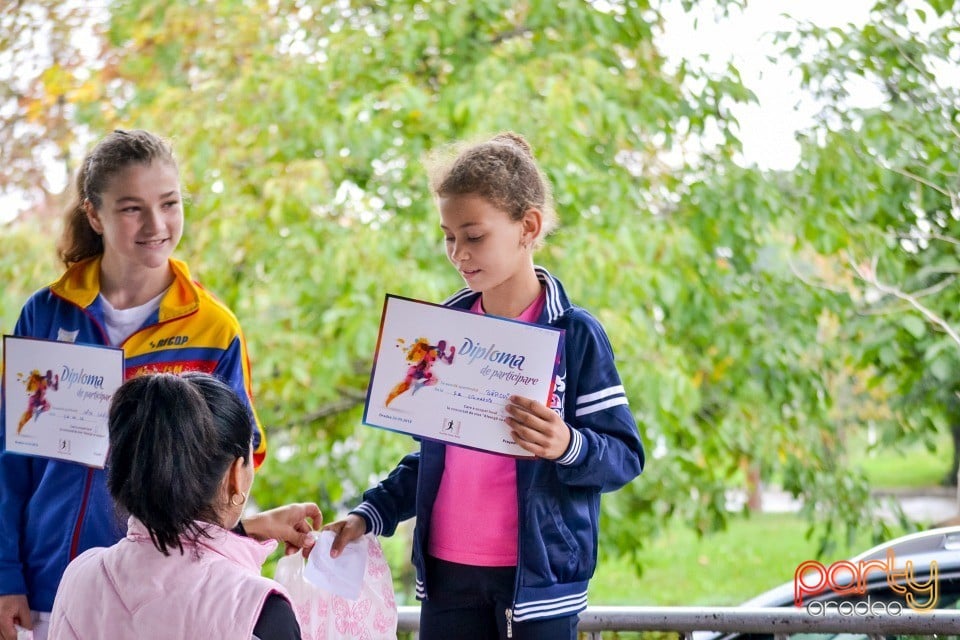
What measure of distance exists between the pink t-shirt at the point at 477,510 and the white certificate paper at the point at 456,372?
0.09m

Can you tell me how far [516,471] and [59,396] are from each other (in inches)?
31.5

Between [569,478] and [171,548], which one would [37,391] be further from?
[569,478]

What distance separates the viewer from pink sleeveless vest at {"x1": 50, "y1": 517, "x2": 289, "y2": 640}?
1226 mm

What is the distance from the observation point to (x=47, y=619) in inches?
67.5

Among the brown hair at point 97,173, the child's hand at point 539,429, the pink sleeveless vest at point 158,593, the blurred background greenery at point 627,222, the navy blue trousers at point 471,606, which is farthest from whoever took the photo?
the blurred background greenery at point 627,222

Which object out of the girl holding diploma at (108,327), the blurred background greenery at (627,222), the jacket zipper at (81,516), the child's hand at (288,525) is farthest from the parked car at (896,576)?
the jacket zipper at (81,516)

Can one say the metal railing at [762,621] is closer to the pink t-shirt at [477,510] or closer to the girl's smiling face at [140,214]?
the pink t-shirt at [477,510]

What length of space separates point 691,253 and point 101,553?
7.20 feet

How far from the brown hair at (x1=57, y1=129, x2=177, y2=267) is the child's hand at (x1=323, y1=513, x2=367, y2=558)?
70cm

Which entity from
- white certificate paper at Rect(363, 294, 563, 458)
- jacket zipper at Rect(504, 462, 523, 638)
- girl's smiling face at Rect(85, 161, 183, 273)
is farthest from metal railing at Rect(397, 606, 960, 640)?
girl's smiling face at Rect(85, 161, 183, 273)

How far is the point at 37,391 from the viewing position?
1762 millimetres

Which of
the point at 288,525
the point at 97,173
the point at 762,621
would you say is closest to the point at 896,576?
the point at 762,621

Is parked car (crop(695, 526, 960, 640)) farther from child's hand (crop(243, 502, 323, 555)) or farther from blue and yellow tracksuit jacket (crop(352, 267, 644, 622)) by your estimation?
child's hand (crop(243, 502, 323, 555))

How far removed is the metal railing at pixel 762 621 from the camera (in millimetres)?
1895
